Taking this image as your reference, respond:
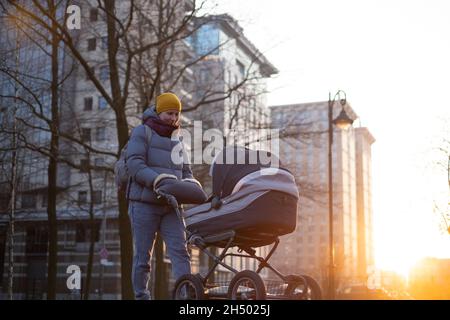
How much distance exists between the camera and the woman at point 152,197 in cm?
587

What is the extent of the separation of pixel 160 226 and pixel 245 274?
1.10m

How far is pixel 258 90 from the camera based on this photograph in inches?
816

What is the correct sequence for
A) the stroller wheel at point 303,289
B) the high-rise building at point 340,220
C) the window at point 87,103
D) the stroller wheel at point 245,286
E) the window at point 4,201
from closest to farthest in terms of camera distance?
the stroller wheel at point 245,286
the stroller wheel at point 303,289
the window at point 4,201
the window at point 87,103
the high-rise building at point 340,220

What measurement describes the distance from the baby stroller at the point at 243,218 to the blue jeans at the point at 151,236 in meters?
0.14

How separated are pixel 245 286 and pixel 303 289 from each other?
0.65m

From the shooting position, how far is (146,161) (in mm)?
5988

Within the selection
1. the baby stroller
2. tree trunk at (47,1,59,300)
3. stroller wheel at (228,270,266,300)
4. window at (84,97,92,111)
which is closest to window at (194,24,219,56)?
tree trunk at (47,1,59,300)

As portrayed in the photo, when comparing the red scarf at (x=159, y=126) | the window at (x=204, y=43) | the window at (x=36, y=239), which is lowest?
the window at (x=36, y=239)

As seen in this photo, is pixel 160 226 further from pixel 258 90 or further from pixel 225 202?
pixel 258 90

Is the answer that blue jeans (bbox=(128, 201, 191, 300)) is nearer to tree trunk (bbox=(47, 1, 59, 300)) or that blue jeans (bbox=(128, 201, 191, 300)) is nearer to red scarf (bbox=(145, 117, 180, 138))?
red scarf (bbox=(145, 117, 180, 138))

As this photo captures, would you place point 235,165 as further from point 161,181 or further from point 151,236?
point 151,236

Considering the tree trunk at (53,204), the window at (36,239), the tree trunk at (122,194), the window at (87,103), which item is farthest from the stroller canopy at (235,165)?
the window at (36,239)

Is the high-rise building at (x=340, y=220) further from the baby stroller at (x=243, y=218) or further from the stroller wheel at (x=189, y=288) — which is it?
the stroller wheel at (x=189, y=288)

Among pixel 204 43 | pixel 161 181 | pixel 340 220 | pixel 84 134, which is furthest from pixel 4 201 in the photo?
pixel 340 220
